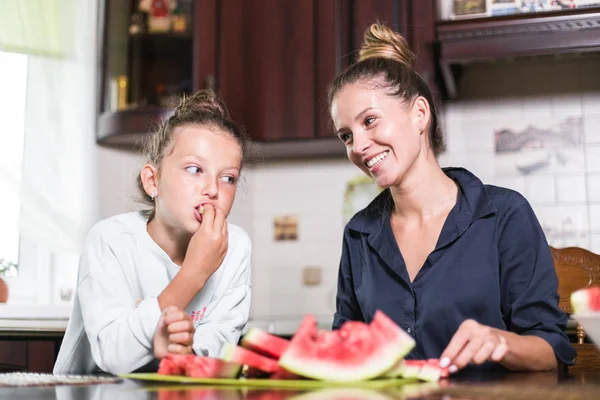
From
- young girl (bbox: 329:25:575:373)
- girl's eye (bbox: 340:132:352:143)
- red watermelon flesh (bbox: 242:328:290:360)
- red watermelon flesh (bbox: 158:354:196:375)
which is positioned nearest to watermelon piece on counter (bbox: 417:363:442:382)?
red watermelon flesh (bbox: 242:328:290:360)

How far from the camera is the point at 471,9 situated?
2.92 meters

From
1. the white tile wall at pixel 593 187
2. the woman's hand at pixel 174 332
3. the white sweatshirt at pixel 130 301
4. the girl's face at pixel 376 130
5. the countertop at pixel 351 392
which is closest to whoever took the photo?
the countertop at pixel 351 392

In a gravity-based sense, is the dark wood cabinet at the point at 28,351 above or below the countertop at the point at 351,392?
below

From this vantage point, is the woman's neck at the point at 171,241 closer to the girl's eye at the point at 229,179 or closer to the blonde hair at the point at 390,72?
the girl's eye at the point at 229,179

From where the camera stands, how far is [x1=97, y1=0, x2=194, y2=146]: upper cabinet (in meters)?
3.17

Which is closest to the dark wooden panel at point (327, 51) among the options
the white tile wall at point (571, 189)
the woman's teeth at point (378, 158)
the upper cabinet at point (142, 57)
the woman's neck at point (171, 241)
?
the upper cabinet at point (142, 57)

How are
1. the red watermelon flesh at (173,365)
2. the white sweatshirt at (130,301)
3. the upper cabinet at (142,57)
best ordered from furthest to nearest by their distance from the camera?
1. the upper cabinet at (142,57)
2. the white sweatshirt at (130,301)
3. the red watermelon flesh at (173,365)

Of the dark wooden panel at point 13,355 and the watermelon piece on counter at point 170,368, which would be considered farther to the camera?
the dark wooden panel at point 13,355

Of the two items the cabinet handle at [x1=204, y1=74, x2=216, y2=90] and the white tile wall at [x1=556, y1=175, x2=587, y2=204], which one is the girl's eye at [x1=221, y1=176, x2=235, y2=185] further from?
the white tile wall at [x1=556, y1=175, x2=587, y2=204]

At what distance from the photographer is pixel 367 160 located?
161 centimetres

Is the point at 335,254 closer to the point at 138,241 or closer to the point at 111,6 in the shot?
the point at 111,6

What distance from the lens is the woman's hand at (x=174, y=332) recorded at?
3.70ft

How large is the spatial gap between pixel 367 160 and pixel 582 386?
83cm

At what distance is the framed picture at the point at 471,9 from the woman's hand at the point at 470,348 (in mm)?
2165
